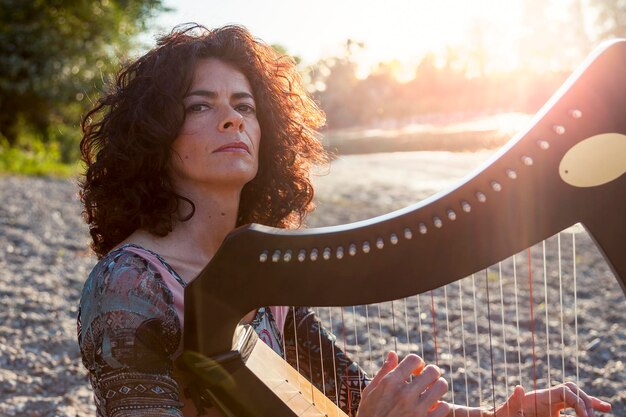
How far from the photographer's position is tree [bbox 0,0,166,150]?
1788 cm

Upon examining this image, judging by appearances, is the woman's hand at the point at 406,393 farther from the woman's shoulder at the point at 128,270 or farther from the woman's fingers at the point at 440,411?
the woman's shoulder at the point at 128,270

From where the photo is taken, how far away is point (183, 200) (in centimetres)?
171

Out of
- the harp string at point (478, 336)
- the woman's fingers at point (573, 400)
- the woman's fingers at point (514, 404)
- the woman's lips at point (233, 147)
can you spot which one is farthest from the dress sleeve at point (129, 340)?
the harp string at point (478, 336)

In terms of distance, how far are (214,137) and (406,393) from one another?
731 millimetres

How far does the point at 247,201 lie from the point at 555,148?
1.02 meters

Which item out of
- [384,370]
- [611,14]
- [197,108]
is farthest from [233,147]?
[611,14]

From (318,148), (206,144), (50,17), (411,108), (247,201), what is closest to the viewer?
(206,144)

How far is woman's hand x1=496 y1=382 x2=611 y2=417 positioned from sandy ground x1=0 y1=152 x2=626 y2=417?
64 mm

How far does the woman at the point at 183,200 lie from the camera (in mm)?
1381

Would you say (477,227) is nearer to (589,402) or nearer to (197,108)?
(589,402)

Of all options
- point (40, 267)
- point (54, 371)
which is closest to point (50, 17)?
point (40, 267)

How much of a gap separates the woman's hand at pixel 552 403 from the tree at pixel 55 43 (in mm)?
16872

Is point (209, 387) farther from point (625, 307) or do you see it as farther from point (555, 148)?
point (625, 307)

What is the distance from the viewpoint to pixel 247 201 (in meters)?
2.03
